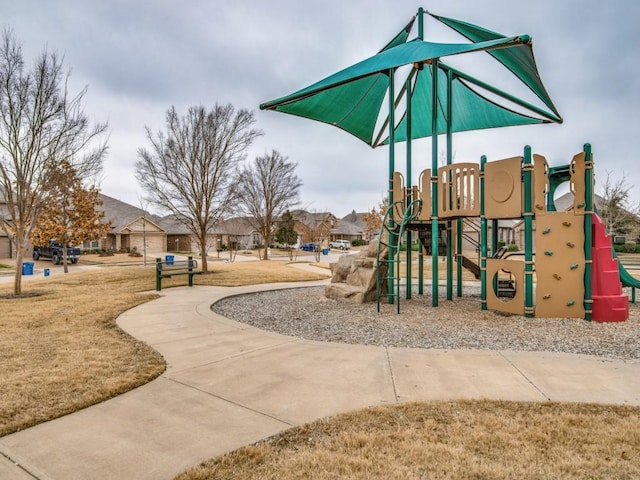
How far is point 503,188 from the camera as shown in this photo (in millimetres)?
8406

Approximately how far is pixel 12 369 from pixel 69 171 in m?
9.79

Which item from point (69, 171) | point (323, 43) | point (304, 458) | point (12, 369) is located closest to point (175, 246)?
point (69, 171)

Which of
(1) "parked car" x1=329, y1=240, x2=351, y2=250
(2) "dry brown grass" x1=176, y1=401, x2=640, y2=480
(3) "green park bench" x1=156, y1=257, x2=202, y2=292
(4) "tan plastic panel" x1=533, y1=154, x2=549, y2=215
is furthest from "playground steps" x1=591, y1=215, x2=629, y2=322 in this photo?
(1) "parked car" x1=329, y1=240, x2=351, y2=250

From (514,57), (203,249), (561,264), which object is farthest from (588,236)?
(203,249)

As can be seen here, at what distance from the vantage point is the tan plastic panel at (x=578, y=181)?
25.3ft

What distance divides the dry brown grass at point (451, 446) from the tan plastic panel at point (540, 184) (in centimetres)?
531

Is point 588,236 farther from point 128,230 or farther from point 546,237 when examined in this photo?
point 128,230

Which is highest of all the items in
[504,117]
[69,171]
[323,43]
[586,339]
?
[323,43]

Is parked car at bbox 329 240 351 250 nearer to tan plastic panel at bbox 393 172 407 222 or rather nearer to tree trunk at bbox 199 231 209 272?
tree trunk at bbox 199 231 209 272

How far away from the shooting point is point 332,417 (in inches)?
129

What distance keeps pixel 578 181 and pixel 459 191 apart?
2.37 m

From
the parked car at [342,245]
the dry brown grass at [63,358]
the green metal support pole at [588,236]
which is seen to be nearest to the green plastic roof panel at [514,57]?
the green metal support pole at [588,236]

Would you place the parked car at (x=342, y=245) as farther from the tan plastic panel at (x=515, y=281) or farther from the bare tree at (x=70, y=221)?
the tan plastic panel at (x=515, y=281)

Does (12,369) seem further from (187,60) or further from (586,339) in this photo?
(187,60)
